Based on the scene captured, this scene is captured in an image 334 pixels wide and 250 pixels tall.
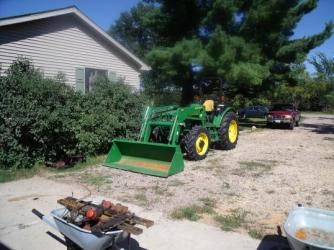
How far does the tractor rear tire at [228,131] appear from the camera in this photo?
35.3 feet

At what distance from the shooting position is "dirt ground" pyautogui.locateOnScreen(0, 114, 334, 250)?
5.61 metres

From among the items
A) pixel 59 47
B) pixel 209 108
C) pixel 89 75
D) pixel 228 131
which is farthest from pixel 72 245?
pixel 89 75

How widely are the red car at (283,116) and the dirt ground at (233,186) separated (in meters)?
9.97

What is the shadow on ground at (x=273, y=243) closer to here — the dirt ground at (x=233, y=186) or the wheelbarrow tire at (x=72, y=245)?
the dirt ground at (x=233, y=186)

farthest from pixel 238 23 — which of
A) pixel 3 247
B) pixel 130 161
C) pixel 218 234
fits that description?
pixel 3 247

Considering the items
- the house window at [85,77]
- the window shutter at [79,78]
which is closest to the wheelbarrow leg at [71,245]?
the house window at [85,77]

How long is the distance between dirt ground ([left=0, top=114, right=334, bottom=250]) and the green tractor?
33 cm

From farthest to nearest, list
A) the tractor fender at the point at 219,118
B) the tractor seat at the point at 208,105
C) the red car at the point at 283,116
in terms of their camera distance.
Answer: the red car at the point at 283,116 → the tractor fender at the point at 219,118 → the tractor seat at the point at 208,105

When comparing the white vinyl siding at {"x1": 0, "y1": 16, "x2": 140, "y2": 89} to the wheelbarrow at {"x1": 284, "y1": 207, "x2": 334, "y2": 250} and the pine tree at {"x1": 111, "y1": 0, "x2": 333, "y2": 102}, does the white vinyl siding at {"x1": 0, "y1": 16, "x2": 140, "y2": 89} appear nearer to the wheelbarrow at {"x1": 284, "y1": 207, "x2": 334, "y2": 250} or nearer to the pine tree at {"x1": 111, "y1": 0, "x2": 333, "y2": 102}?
the pine tree at {"x1": 111, "y1": 0, "x2": 333, "y2": 102}

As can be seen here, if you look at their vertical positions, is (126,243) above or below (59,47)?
below

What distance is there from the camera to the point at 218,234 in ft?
15.2

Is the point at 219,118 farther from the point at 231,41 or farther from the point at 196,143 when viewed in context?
the point at 231,41

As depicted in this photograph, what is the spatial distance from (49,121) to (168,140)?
2.98m

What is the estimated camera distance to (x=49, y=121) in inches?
314
